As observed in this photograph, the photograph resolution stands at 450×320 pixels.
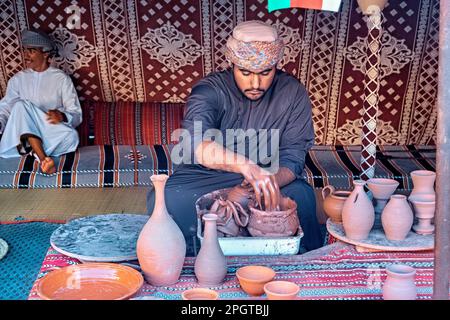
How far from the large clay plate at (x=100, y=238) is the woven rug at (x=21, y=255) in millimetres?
686

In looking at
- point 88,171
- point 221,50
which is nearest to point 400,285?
point 88,171

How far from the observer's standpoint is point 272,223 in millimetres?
3191

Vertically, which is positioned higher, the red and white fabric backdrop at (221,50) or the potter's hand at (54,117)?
the red and white fabric backdrop at (221,50)

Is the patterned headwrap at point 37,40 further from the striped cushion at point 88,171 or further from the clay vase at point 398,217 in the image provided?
the clay vase at point 398,217

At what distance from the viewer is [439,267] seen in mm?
2197

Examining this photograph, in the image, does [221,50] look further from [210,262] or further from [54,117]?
[210,262]

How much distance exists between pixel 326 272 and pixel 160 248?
2.44 feet

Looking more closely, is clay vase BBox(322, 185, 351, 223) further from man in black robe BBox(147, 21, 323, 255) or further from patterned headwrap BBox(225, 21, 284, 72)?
patterned headwrap BBox(225, 21, 284, 72)

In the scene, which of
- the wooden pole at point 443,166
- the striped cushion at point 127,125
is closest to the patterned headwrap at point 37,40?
the striped cushion at point 127,125

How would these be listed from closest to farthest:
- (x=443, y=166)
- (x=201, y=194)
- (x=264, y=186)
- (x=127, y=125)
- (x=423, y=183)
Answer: (x=443, y=166) → (x=264, y=186) → (x=423, y=183) → (x=201, y=194) → (x=127, y=125)

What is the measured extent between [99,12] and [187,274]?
3850mm

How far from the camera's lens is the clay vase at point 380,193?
3.49 m

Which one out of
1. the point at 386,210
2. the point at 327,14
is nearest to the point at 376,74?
the point at 327,14

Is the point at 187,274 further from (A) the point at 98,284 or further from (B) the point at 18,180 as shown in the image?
(B) the point at 18,180
